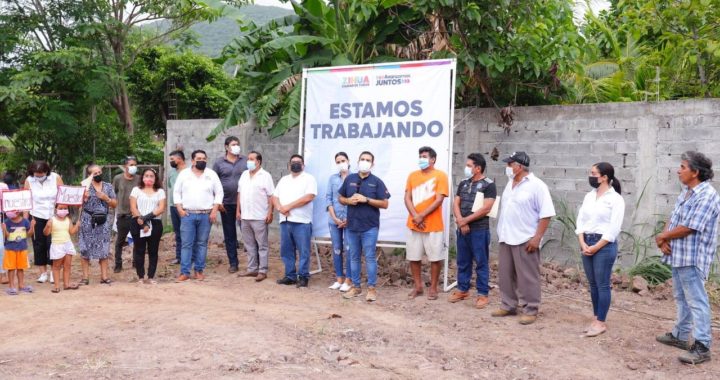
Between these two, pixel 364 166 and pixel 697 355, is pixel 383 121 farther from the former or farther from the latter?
pixel 697 355

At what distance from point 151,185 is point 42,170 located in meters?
1.32

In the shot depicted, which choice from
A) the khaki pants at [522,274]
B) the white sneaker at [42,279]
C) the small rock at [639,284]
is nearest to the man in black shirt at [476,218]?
the khaki pants at [522,274]

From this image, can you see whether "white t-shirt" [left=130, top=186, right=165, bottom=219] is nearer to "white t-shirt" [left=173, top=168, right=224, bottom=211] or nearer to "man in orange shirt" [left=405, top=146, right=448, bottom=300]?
"white t-shirt" [left=173, top=168, right=224, bottom=211]

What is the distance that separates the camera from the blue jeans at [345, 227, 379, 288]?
830cm

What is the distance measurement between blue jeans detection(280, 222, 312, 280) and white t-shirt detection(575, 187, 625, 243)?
357cm

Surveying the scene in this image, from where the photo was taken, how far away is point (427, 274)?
9.17 meters

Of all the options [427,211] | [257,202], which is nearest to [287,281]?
[257,202]

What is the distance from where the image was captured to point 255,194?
30.8 ft

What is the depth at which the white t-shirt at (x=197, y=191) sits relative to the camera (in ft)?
30.3

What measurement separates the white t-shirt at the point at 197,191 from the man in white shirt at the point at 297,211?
83 centimetres

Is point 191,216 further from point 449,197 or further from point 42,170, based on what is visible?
point 449,197

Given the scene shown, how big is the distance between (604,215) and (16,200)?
6.63 meters

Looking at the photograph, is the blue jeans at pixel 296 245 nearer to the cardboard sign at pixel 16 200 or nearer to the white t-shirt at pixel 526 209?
the white t-shirt at pixel 526 209

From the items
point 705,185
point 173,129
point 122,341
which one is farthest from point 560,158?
point 173,129
